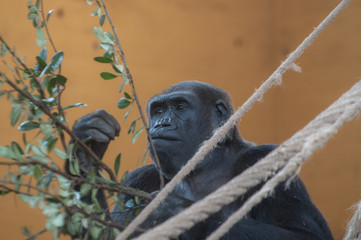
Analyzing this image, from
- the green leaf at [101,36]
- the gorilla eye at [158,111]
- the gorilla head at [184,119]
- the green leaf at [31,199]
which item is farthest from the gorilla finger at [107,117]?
the green leaf at [31,199]

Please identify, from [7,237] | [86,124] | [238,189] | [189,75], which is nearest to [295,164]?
[238,189]

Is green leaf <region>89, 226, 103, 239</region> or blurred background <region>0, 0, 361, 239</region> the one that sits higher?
green leaf <region>89, 226, 103, 239</region>

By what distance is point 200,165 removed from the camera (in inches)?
69.2

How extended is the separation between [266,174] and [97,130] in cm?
78

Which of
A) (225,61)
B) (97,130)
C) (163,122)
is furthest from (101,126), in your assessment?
(225,61)

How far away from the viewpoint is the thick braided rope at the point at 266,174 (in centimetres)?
90

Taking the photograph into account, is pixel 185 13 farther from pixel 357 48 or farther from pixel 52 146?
pixel 52 146

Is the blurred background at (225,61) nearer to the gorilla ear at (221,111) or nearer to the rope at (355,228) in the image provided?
the gorilla ear at (221,111)

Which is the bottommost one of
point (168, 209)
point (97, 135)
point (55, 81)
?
point (168, 209)

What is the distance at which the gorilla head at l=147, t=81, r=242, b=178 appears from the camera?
5.57 ft

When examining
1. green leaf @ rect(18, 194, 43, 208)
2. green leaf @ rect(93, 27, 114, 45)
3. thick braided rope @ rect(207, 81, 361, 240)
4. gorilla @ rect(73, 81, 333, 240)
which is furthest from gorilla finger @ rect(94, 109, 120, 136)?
thick braided rope @ rect(207, 81, 361, 240)

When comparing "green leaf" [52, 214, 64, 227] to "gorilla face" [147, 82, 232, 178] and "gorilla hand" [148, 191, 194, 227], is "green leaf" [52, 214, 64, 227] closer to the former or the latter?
"gorilla hand" [148, 191, 194, 227]

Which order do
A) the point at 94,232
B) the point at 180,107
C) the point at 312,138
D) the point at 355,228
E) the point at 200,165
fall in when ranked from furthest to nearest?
1. the point at 180,107
2. the point at 200,165
3. the point at 355,228
4. the point at 94,232
5. the point at 312,138

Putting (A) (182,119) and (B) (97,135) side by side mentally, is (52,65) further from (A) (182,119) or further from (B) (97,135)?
(A) (182,119)
